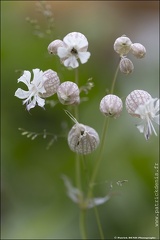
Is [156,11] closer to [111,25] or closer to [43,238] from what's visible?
[111,25]

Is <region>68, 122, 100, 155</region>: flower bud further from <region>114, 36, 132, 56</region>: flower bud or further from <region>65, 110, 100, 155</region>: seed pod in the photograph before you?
<region>114, 36, 132, 56</region>: flower bud

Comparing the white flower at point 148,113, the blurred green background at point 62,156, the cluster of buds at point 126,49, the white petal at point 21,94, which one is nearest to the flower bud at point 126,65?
the cluster of buds at point 126,49

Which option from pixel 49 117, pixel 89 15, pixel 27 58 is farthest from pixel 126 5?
pixel 49 117

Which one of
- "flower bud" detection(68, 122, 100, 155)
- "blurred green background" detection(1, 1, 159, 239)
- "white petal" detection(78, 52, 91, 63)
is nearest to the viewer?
"white petal" detection(78, 52, 91, 63)

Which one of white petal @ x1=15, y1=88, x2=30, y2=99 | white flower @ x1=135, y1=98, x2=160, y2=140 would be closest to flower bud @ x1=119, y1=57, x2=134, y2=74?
white flower @ x1=135, y1=98, x2=160, y2=140

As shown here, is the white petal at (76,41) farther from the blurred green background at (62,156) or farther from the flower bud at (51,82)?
the blurred green background at (62,156)

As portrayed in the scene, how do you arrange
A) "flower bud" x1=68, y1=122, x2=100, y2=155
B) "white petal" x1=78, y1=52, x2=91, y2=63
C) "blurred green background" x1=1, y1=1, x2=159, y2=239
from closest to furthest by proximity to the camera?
"white petal" x1=78, y1=52, x2=91, y2=63 < "flower bud" x1=68, y1=122, x2=100, y2=155 < "blurred green background" x1=1, y1=1, x2=159, y2=239

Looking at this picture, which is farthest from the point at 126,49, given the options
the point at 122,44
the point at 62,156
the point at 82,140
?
the point at 62,156
